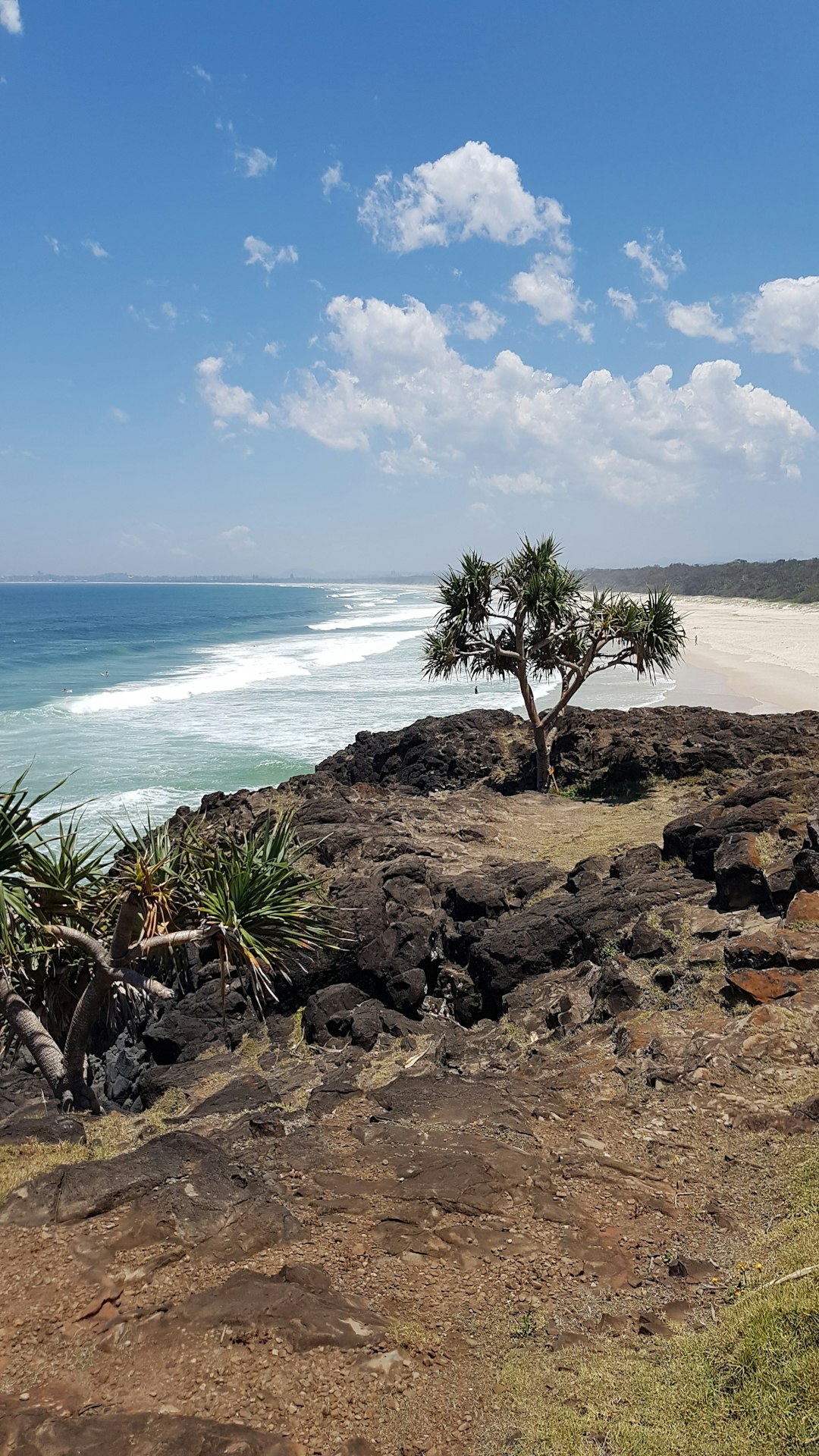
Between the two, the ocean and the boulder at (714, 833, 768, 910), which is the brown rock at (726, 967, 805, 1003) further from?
the ocean

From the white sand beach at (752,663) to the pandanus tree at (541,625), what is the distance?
13250mm

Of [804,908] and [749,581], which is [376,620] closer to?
[749,581]

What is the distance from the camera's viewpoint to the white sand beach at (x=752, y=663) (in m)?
33.8

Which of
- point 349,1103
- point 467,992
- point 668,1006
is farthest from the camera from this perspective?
point 467,992

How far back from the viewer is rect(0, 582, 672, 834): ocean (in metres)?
26.3

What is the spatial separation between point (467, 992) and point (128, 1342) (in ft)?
20.6

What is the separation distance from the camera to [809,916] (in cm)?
835

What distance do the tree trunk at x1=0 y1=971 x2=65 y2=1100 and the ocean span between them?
4489 millimetres

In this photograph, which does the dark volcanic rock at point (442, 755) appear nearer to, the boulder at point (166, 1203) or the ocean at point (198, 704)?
the ocean at point (198, 704)

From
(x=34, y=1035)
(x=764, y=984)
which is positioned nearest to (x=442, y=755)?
(x=764, y=984)

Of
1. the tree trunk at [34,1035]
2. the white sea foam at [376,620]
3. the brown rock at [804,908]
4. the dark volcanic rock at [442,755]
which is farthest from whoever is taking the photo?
the white sea foam at [376,620]

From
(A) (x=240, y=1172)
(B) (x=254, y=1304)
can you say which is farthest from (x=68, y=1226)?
(B) (x=254, y=1304)

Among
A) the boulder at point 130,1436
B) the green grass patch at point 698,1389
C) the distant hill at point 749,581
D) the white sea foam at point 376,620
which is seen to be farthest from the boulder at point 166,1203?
the distant hill at point 749,581

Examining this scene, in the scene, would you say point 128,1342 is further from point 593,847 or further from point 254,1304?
point 593,847
